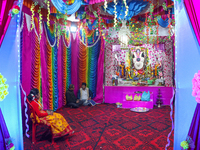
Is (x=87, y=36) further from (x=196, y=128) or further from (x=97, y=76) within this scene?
(x=196, y=128)

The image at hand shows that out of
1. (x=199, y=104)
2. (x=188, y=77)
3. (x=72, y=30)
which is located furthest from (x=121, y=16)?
(x=199, y=104)

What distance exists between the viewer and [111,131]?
12.2ft

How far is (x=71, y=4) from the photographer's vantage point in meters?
3.68

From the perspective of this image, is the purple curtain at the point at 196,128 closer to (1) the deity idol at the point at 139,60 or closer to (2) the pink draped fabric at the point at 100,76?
(1) the deity idol at the point at 139,60

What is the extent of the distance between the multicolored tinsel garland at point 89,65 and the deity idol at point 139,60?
1555 mm

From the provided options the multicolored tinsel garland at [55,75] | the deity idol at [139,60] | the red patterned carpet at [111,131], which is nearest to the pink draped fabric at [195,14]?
the red patterned carpet at [111,131]

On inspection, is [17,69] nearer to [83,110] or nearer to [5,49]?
[5,49]

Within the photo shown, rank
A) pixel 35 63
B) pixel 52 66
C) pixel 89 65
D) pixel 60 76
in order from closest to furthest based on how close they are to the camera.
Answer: pixel 35 63 < pixel 52 66 < pixel 60 76 < pixel 89 65

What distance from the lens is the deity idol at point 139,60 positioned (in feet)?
21.2

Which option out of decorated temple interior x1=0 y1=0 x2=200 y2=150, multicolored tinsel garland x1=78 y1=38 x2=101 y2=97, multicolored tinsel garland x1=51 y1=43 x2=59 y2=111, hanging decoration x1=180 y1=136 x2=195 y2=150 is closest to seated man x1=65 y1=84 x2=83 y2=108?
decorated temple interior x1=0 y1=0 x2=200 y2=150

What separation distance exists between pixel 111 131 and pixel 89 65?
132 inches

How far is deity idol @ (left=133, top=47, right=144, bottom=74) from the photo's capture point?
6.48 meters

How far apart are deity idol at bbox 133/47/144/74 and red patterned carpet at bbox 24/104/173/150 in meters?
1.84

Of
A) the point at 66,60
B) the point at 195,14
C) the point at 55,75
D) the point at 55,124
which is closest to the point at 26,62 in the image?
the point at 55,75
